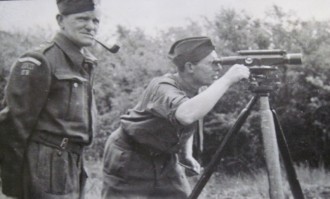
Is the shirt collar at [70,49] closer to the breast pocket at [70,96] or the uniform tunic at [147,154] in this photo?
the breast pocket at [70,96]

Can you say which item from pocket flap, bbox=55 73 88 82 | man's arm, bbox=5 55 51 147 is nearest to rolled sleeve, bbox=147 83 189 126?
pocket flap, bbox=55 73 88 82

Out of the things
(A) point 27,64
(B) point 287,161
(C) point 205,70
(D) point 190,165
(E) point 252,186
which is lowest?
(E) point 252,186

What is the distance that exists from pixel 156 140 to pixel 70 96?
546 mm

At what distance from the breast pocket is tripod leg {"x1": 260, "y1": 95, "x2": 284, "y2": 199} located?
747mm

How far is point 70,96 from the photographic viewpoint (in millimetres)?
1836

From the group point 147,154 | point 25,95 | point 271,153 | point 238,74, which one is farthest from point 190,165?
point 25,95

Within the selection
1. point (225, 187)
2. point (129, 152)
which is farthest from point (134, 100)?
point (129, 152)

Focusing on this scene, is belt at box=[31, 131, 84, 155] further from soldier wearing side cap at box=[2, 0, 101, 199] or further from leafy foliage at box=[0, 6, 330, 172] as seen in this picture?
leafy foliage at box=[0, 6, 330, 172]

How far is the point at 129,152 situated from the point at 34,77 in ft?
2.36

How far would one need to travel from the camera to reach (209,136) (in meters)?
4.30

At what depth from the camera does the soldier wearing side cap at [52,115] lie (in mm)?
1736

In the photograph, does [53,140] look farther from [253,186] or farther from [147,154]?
[253,186]

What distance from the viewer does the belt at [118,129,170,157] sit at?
2.26 meters

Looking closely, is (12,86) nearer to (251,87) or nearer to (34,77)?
(34,77)
